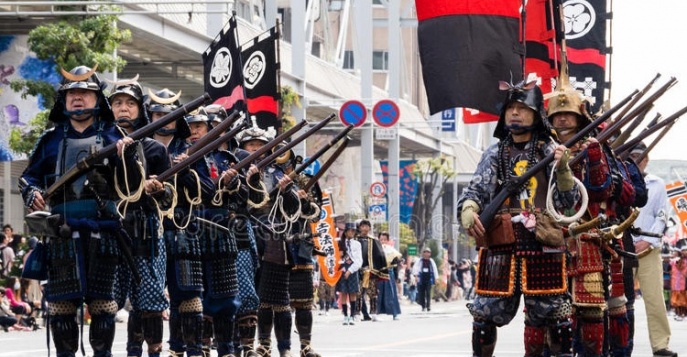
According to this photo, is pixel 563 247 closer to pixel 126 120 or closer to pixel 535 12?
pixel 126 120

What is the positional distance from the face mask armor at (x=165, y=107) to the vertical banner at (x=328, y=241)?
421 inches

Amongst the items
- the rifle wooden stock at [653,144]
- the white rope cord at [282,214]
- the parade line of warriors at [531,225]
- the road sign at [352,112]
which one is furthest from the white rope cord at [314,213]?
the road sign at [352,112]

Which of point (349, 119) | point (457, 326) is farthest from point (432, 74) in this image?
point (349, 119)

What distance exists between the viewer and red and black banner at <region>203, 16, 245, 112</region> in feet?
61.7

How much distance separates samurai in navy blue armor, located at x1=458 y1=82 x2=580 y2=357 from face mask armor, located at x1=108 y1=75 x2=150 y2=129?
7.73 feet

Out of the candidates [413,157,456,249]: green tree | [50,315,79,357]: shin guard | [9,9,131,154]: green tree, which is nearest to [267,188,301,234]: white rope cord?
[50,315,79,357]: shin guard

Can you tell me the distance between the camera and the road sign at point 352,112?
43.4 m

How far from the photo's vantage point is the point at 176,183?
Result: 11.9 metres

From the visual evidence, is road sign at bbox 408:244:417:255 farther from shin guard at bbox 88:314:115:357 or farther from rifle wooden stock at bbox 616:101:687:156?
shin guard at bbox 88:314:115:357

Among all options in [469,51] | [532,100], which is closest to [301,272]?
[469,51]

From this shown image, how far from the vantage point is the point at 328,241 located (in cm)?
2561

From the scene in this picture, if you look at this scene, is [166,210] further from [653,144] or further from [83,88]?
[653,144]

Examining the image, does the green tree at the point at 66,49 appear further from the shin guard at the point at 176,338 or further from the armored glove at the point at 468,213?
the armored glove at the point at 468,213

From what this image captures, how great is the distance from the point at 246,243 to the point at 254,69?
296 inches
